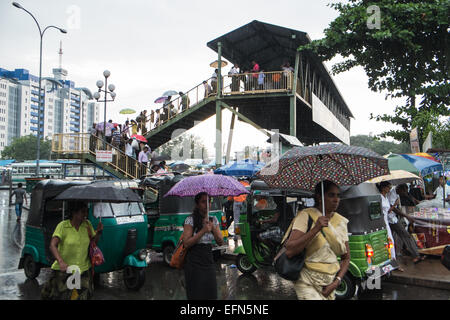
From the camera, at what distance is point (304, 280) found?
313 centimetres

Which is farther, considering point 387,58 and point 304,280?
point 387,58

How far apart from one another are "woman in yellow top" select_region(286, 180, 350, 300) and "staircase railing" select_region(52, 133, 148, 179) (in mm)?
15137

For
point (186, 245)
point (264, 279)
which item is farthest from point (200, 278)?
point (264, 279)

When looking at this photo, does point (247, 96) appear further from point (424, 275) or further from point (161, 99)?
point (424, 275)

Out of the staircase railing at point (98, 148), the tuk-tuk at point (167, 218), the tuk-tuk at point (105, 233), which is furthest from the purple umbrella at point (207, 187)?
the staircase railing at point (98, 148)

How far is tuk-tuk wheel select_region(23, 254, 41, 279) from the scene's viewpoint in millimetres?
7000

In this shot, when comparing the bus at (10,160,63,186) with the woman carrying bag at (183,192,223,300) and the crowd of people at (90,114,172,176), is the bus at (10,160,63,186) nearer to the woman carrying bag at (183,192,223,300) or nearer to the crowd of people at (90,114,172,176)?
the crowd of people at (90,114,172,176)

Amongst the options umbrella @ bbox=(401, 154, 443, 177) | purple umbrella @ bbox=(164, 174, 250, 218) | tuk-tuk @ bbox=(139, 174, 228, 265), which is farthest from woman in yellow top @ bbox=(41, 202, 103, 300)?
umbrella @ bbox=(401, 154, 443, 177)

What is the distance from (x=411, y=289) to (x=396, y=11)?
10017mm

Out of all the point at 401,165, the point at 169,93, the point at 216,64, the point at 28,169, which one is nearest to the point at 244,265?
the point at 401,165

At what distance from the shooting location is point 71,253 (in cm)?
414

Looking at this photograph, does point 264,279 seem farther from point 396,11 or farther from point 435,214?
point 396,11

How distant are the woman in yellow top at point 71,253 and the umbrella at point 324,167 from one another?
2.19 metres

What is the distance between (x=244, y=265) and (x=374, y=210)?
2.95 meters
